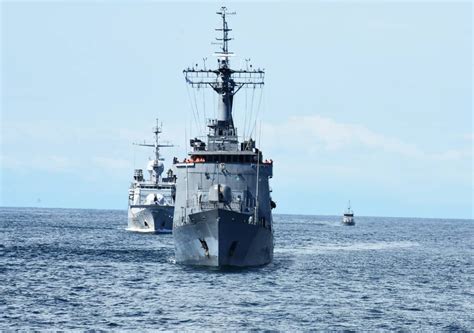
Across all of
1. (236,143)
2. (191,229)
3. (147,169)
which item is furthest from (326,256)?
(147,169)

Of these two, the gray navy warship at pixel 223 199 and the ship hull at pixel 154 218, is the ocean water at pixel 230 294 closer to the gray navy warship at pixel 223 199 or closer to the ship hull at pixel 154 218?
the gray navy warship at pixel 223 199

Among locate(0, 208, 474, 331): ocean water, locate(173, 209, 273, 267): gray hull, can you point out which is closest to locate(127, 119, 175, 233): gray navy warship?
locate(0, 208, 474, 331): ocean water

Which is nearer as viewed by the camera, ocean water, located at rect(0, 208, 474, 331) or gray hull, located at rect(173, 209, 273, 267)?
ocean water, located at rect(0, 208, 474, 331)

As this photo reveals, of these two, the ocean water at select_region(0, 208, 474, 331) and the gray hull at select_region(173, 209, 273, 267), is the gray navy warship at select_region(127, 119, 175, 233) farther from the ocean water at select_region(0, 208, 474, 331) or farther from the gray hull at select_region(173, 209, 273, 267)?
the gray hull at select_region(173, 209, 273, 267)

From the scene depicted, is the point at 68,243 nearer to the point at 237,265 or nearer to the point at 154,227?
the point at 154,227

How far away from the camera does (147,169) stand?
13912cm

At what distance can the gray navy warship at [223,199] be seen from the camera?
55312mm

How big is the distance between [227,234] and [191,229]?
2874 mm

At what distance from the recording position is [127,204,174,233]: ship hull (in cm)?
12112

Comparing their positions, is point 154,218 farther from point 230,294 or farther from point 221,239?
point 230,294

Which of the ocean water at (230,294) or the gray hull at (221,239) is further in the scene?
the gray hull at (221,239)

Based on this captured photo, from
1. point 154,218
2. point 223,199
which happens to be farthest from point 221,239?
point 154,218

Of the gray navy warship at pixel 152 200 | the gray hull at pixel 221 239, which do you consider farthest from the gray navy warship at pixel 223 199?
the gray navy warship at pixel 152 200

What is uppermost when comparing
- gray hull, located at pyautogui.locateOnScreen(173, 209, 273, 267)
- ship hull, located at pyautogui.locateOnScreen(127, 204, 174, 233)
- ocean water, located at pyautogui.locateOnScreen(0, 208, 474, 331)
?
ship hull, located at pyautogui.locateOnScreen(127, 204, 174, 233)
